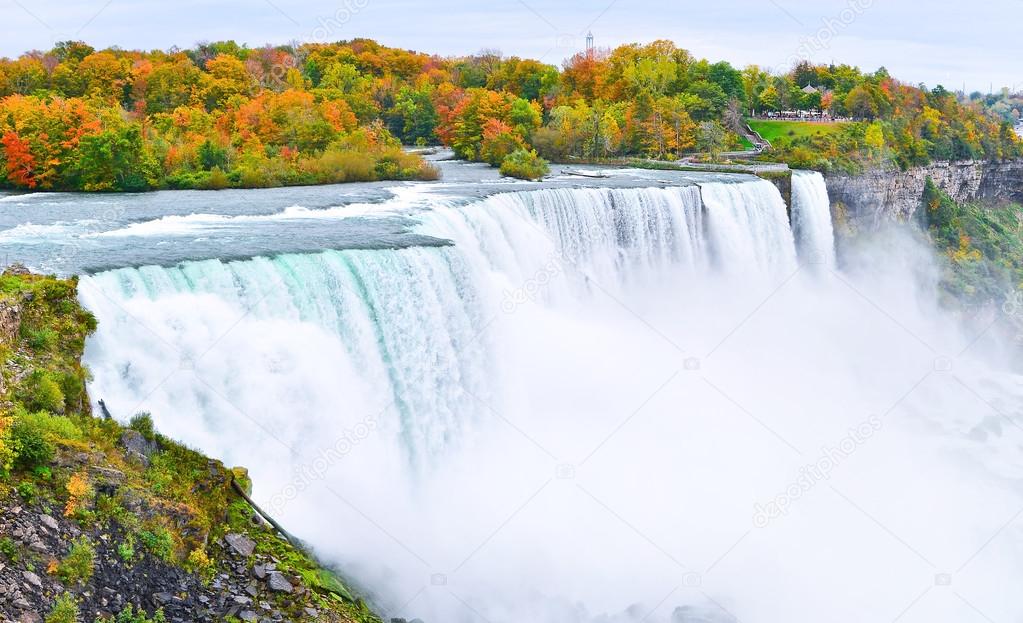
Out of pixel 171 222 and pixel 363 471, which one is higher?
pixel 171 222

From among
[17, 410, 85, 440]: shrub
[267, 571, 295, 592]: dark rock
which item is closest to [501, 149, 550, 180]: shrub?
[267, 571, 295, 592]: dark rock

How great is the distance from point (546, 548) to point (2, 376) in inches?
327

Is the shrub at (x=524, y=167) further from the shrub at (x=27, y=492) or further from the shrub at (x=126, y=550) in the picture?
the shrub at (x=27, y=492)

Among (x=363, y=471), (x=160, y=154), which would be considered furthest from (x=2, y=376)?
(x=160, y=154)

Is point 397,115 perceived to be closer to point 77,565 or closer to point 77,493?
point 77,493

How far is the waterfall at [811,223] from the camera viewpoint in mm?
34062

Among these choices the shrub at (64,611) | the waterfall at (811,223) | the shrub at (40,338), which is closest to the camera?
the shrub at (64,611)

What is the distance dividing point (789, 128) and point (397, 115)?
19.8m

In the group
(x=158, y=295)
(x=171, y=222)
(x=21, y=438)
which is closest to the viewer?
(x=21, y=438)

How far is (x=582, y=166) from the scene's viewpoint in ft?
137

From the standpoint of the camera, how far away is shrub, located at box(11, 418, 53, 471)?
33.9 feet

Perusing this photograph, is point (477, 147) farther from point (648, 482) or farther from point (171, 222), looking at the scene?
point (648, 482)

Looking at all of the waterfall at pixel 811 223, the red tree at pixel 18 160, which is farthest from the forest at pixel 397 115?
the waterfall at pixel 811 223

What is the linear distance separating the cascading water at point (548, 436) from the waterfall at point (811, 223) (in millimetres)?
8040
